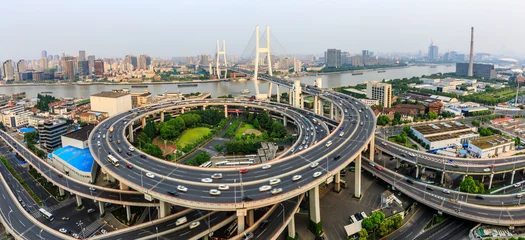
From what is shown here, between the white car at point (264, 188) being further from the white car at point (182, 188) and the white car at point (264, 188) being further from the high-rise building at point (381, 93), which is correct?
the high-rise building at point (381, 93)

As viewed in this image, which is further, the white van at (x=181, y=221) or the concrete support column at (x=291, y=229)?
the concrete support column at (x=291, y=229)

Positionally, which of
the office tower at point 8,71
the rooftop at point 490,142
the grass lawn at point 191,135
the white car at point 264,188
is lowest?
the grass lawn at point 191,135

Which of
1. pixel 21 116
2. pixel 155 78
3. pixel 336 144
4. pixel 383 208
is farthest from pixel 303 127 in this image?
pixel 155 78

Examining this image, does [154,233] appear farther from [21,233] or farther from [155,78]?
[155,78]

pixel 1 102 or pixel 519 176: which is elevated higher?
pixel 1 102

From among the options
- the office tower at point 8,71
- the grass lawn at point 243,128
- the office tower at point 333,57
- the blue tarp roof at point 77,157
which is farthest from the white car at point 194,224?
the office tower at point 333,57

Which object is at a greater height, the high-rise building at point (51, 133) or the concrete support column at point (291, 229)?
the high-rise building at point (51, 133)

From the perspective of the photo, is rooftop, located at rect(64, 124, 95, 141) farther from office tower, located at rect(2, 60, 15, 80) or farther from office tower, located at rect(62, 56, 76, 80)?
office tower, located at rect(2, 60, 15, 80)
